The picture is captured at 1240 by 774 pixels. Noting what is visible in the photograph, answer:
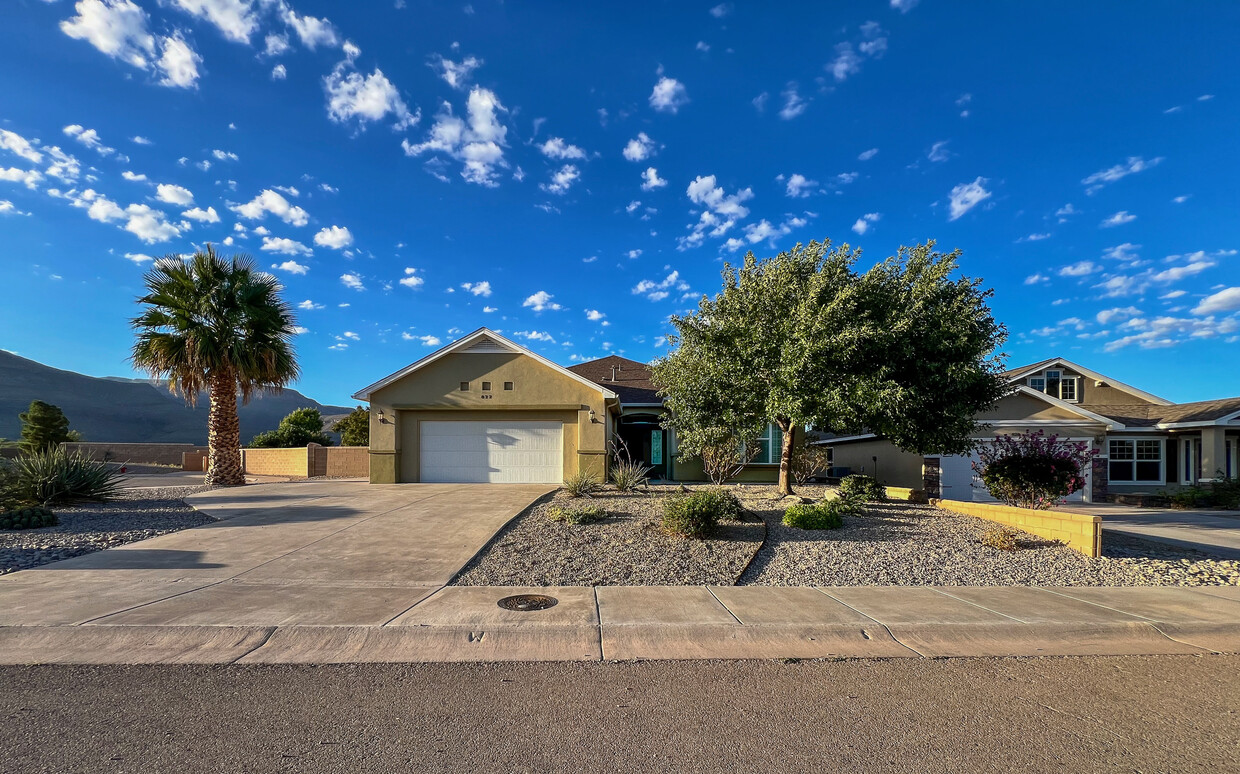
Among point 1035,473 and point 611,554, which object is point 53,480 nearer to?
point 611,554

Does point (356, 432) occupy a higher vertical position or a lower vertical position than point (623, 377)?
lower

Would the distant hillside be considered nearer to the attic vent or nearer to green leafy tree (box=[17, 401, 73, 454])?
green leafy tree (box=[17, 401, 73, 454])

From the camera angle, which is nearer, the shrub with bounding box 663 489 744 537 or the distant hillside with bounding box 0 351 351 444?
the shrub with bounding box 663 489 744 537

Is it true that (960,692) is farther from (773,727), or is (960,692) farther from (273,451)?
(273,451)

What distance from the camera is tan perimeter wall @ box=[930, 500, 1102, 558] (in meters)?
9.32

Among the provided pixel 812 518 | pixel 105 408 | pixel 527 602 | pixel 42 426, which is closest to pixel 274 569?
pixel 527 602

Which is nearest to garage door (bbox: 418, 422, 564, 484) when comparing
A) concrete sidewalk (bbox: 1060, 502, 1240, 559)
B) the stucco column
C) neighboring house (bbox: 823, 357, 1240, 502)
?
neighboring house (bbox: 823, 357, 1240, 502)

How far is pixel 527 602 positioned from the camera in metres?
6.69

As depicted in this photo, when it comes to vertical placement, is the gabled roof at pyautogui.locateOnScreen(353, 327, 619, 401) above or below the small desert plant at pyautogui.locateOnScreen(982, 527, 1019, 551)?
above

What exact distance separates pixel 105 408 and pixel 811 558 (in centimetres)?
10539

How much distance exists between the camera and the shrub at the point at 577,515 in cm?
1070

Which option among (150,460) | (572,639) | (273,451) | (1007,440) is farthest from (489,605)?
(150,460)

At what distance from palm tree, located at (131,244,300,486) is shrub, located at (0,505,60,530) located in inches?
347

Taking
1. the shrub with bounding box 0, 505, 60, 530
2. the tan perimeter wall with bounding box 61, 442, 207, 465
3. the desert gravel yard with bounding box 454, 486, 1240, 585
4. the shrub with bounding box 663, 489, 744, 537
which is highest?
the shrub with bounding box 663, 489, 744, 537
